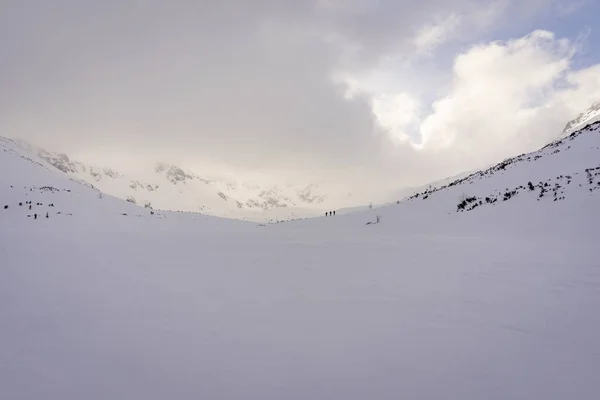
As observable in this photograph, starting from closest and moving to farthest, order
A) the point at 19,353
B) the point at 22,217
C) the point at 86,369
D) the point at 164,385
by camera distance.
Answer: the point at 164,385
the point at 86,369
the point at 19,353
the point at 22,217

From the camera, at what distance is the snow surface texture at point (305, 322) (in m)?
3.84

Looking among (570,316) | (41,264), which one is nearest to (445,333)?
(570,316)

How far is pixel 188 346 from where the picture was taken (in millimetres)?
4734

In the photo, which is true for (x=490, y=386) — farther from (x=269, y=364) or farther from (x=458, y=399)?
(x=269, y=364)

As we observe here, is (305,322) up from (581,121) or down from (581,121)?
down

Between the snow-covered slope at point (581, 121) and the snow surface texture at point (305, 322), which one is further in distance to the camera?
the snow-covered slope at point (581, 121)

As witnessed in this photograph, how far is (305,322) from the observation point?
555cm

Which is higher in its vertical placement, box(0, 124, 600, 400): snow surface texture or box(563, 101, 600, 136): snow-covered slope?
box(563, 101, 600, 136): snow-covered slope

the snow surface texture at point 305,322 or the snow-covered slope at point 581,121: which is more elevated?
the snow-covered slope at point 581,121

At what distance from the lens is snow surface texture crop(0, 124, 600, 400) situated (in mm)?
3836

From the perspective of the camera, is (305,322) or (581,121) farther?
(581,121)

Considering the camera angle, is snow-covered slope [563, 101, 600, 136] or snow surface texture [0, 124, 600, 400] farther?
snow-covered slope [563, 101, 600, 136]

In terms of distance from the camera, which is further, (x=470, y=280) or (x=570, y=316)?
(x=470, y=280)

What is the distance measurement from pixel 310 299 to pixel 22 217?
88.7 ft
